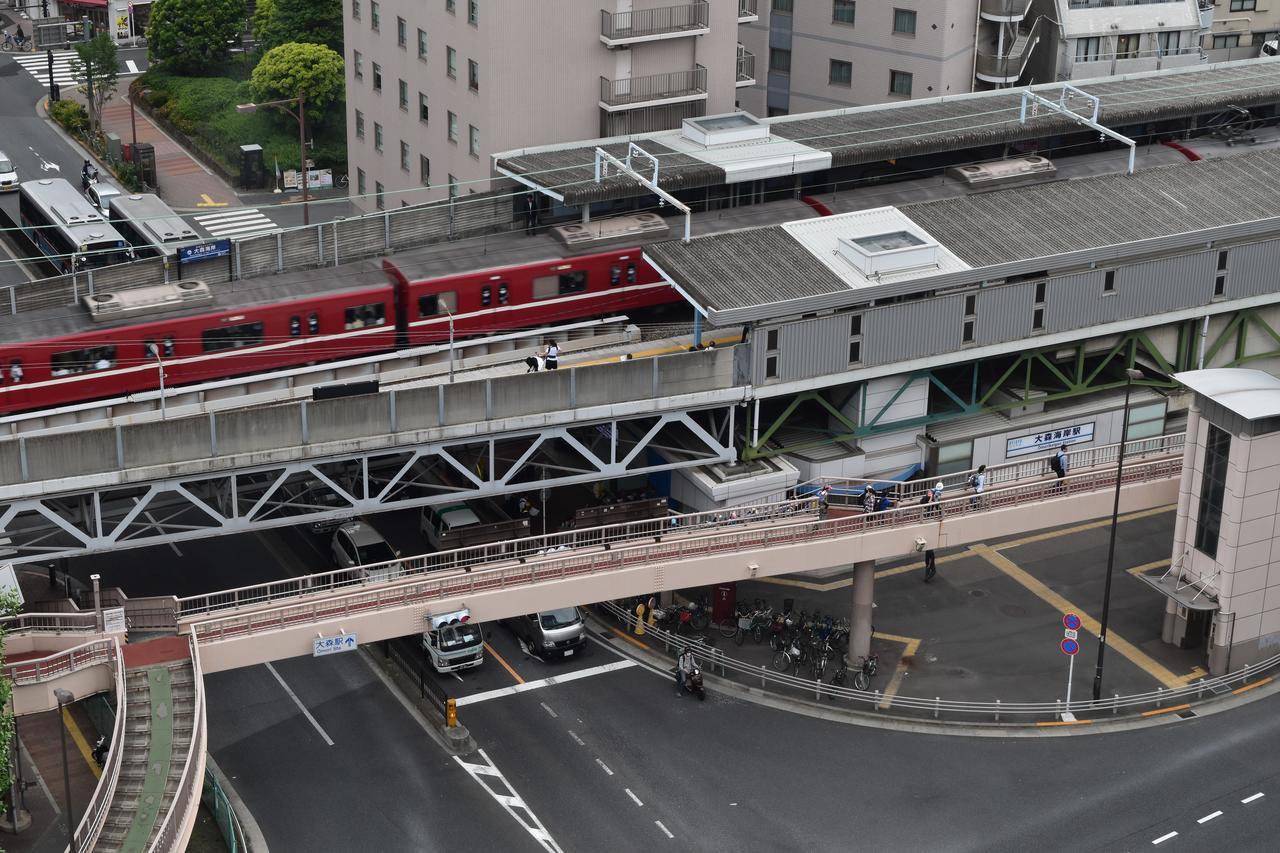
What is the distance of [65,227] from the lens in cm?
8656

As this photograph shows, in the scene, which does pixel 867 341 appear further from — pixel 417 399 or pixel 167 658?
pixel 167 658

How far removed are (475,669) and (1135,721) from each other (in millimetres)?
21924

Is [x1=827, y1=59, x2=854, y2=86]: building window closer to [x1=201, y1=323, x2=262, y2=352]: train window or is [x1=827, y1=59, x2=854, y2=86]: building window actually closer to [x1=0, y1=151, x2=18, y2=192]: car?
[x1=201, y1=323, x2=262, y2=352]: train window

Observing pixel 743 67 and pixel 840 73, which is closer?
pixel 743 67

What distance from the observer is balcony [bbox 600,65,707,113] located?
7594 centimetres

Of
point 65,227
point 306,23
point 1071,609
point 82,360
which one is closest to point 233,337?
point 82,360

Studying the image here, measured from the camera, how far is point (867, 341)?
65875 millimetres

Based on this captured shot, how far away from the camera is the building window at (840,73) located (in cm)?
9100

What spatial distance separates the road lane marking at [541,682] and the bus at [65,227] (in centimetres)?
3085

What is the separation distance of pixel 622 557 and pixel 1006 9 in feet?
136

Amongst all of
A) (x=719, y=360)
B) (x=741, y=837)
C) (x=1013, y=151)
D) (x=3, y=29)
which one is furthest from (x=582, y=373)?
(x=3, y=29)

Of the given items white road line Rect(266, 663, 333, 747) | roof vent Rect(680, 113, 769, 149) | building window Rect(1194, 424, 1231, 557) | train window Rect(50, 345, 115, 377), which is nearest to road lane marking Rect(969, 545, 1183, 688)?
building window Rect(1194, 424, 1231, 557)

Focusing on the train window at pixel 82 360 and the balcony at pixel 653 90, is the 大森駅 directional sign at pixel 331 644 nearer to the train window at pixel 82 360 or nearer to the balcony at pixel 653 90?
the train window at pixel 82 360

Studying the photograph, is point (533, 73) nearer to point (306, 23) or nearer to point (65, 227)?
point (65, 227)
